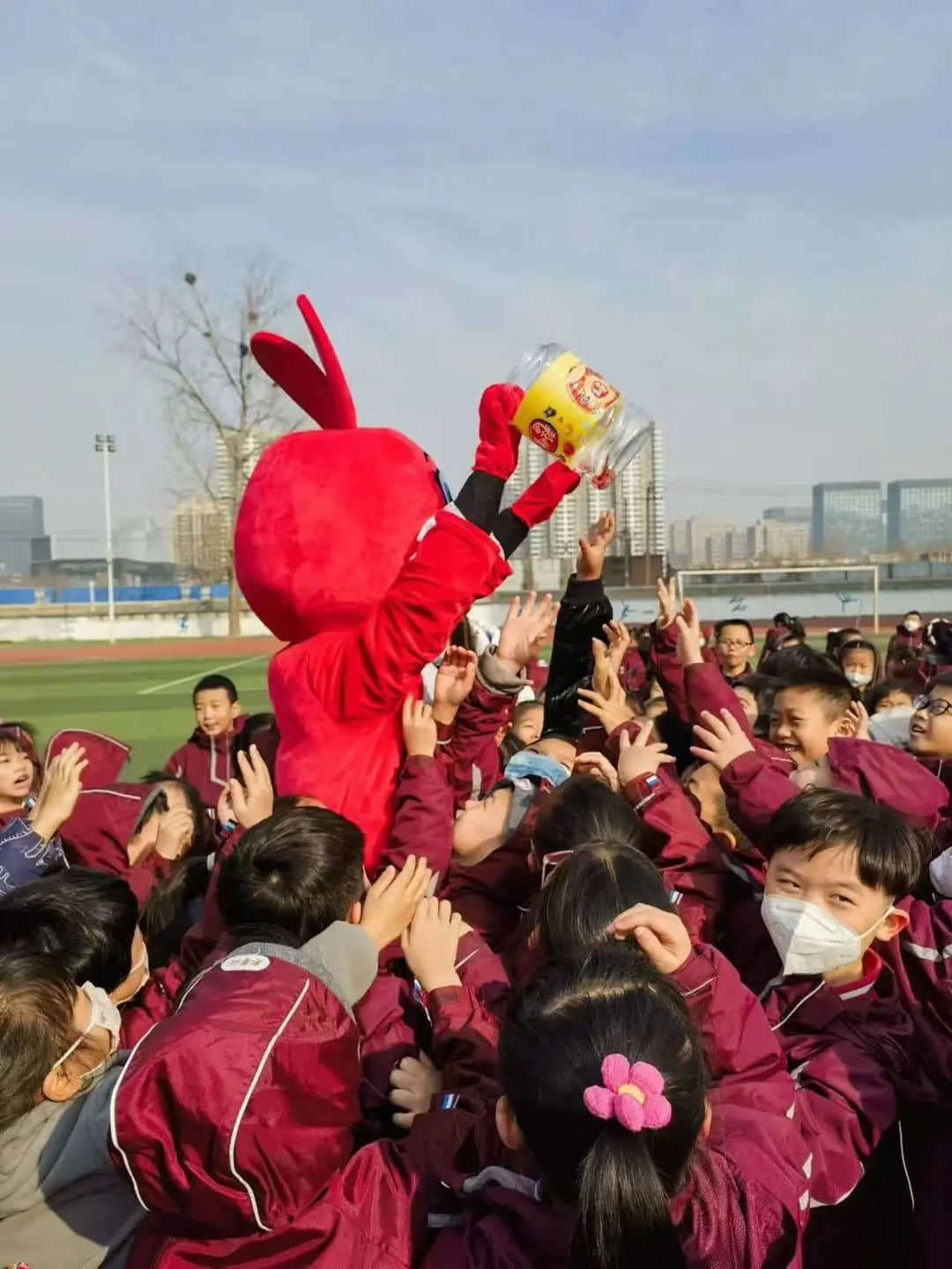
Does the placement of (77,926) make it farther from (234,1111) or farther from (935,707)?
(935,707)

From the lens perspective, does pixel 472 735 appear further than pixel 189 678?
No

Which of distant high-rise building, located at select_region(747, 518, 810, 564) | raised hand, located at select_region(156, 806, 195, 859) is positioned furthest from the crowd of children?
distant high-rise building, located at select_region(747, 518, 810, 564)

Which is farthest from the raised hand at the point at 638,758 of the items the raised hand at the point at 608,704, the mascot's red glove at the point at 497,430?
the mascot's red glove at the point at 497,430

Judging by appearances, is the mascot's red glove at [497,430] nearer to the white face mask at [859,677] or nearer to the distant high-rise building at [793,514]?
the white face mask at [859,677]

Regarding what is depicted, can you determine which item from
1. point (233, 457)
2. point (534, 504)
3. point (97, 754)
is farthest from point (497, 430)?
point (233, 457)

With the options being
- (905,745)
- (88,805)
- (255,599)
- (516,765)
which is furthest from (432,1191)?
(905,745)

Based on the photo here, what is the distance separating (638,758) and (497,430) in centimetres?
99

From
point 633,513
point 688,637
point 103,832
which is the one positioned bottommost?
point 103,832

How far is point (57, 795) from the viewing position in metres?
3.01

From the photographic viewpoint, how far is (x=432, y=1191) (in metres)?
1.62

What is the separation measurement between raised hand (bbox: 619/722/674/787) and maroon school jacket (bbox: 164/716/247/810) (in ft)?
11.2

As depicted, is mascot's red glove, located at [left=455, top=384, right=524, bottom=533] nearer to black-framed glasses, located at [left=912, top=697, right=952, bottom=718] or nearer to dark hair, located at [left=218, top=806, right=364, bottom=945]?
dark hair, located at [left=218, top=806, right=364, bottom=945]

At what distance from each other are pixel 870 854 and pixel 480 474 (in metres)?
1.43

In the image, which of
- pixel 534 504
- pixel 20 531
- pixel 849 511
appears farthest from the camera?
pixel 849 511
